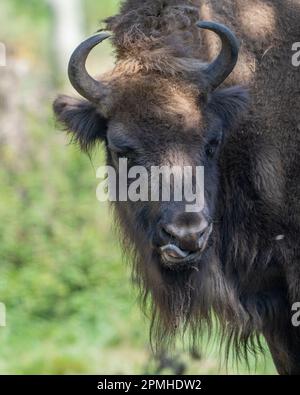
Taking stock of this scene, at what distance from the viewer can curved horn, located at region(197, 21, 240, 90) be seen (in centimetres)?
583

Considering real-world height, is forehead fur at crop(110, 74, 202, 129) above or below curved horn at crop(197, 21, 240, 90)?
below

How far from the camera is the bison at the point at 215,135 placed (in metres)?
5.93

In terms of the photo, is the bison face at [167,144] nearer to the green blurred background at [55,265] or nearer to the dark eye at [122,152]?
the dark eye at [122,152]

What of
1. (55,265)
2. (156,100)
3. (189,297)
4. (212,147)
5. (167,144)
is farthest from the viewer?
(55,265)

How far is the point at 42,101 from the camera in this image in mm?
13516

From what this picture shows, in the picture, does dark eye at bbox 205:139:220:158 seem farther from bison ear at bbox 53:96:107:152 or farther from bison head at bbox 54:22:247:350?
bison ear at bbox 53:96:107:152

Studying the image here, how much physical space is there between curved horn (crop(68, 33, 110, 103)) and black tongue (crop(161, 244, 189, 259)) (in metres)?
1.15

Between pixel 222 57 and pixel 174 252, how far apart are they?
1.31m

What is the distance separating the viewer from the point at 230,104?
6.12 m

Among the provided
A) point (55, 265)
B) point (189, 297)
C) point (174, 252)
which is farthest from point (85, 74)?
point (55, 265)

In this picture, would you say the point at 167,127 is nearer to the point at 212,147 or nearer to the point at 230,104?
the point at 212,147

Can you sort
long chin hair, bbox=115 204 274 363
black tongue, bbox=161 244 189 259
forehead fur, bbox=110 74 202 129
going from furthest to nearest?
long chin hair, bbox=115 204 274 363
forehead fur, bbox=110 74 202 129
black tongue, bbox=161 244 189 259

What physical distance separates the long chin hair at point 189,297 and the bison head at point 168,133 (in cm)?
1

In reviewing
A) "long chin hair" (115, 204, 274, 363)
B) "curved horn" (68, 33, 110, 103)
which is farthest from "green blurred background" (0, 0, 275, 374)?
"curved horn" (68, 33, 110, 103)
